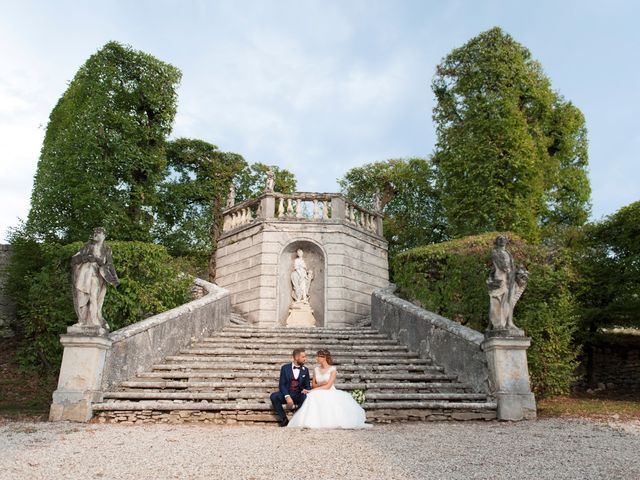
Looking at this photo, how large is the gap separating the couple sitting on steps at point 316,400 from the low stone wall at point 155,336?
2659 millimetres

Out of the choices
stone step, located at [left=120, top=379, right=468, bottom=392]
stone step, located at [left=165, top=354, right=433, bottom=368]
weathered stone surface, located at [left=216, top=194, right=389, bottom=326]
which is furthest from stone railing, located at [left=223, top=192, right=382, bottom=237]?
stone step, located at [left=120, top=379, right=468, bottom=392]

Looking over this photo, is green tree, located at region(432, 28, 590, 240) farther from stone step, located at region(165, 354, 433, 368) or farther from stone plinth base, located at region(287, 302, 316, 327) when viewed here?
stone step, located at region(165, 354, 433, 368)

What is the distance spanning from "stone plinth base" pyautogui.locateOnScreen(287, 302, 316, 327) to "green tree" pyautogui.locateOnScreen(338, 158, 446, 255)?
885 centimetres

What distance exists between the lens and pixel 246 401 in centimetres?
761

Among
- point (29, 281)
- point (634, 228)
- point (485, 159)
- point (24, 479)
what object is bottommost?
point (24, 479)

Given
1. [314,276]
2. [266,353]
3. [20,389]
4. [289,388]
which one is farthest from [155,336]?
Answer: [314,276]

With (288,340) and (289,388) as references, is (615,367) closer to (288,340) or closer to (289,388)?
(288,340)

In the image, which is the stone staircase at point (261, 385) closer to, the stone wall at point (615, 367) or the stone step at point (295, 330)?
the stone step at point (295, 330)

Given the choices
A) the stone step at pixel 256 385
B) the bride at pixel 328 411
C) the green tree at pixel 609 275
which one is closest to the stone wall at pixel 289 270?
the green tree at pixel 609 275

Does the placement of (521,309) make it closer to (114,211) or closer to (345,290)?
(345,290)

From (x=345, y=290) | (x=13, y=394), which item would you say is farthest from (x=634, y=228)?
(x=13, y=394)

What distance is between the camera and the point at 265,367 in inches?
368

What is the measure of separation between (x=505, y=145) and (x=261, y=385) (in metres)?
11.9

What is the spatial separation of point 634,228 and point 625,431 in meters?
7.48
